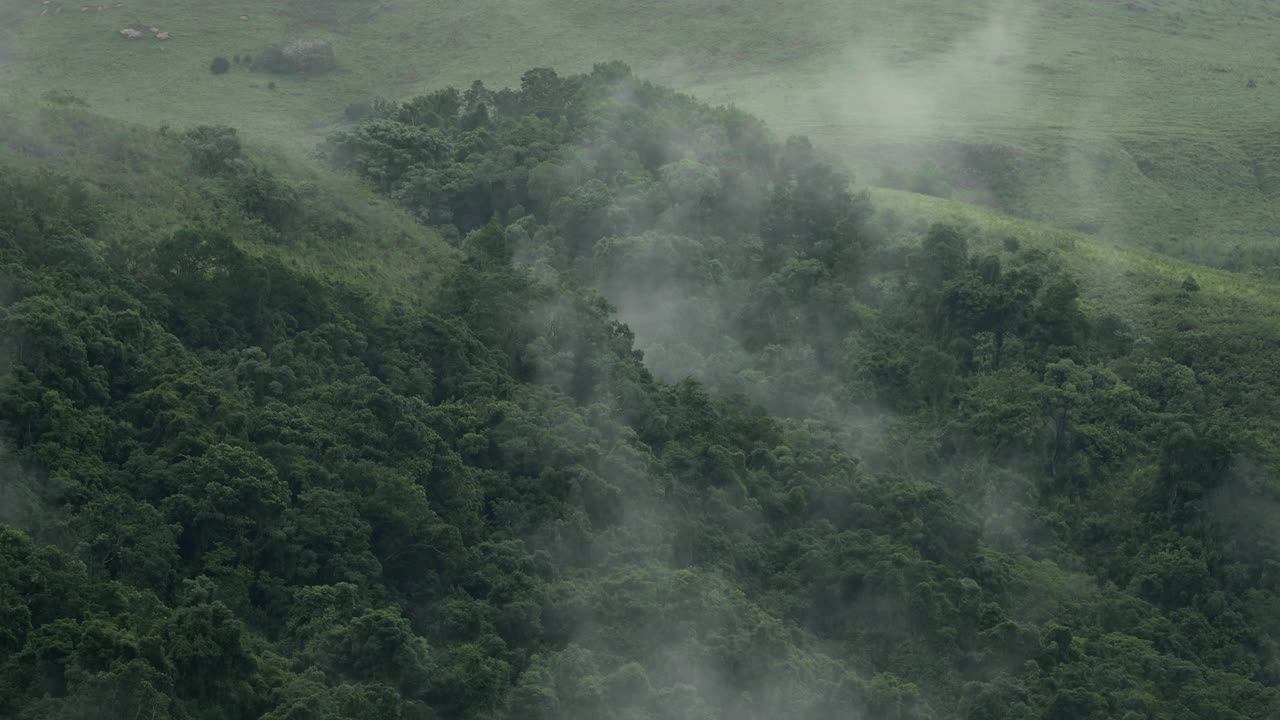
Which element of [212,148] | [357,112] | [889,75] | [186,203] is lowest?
[889,75]

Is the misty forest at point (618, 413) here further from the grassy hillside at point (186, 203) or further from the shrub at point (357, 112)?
the shrub at point (357, 112)

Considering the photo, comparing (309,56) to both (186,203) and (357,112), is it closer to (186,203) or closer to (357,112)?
(357,112)

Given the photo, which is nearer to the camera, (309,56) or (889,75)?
(309,56)


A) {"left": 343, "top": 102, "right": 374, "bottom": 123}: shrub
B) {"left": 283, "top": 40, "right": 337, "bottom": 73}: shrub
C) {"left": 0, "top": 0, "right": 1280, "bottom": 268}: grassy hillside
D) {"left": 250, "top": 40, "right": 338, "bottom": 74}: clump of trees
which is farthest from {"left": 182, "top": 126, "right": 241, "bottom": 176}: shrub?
{"left": 283, "top": 40, "right": 337, "bottom": 73}: shrub

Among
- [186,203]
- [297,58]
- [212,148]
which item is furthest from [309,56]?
[186,203]

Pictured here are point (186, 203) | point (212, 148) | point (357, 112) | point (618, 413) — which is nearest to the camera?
point (618, 413)
